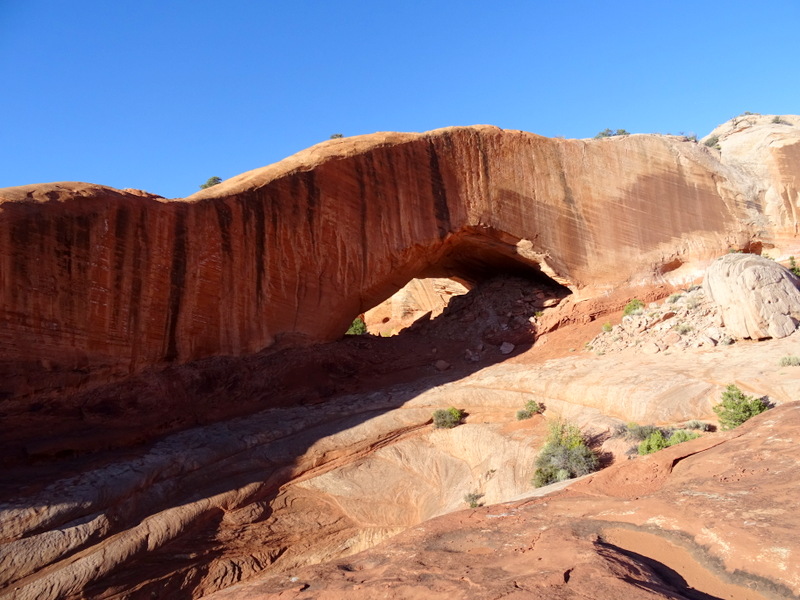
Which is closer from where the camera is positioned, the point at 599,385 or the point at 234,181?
the point at 599,385

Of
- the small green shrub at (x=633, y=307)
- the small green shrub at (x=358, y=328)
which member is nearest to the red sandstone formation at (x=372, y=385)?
the small green shrub at (x=633, y=307)

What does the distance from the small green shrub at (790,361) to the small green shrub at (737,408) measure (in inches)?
83.2

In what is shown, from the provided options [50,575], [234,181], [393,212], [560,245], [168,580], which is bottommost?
[168,580]

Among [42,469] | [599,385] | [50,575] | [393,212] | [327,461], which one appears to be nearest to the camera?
[50,575]

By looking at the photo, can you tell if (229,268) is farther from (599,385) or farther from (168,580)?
(599,385)

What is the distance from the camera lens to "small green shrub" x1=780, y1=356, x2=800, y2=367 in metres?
12.3

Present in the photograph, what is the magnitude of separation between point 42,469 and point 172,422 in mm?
2937

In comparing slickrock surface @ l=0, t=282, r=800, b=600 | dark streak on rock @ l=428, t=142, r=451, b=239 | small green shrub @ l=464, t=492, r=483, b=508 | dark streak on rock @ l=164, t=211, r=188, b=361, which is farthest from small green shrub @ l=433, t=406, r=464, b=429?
dark streak on rock @ l=164, t=211, r=188, b=361

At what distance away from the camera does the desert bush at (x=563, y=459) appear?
10344 mm

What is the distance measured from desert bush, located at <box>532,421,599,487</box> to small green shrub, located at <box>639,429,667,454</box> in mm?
907

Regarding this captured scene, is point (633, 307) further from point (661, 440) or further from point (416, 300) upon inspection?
point (416, 300)

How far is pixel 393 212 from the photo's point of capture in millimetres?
17641

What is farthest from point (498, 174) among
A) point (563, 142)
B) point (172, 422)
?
point (172, 422)

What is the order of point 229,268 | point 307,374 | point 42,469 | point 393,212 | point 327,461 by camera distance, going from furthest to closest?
point 393,212 < point 307,374 < point 229,268 < point 327,461 < point 42,469
